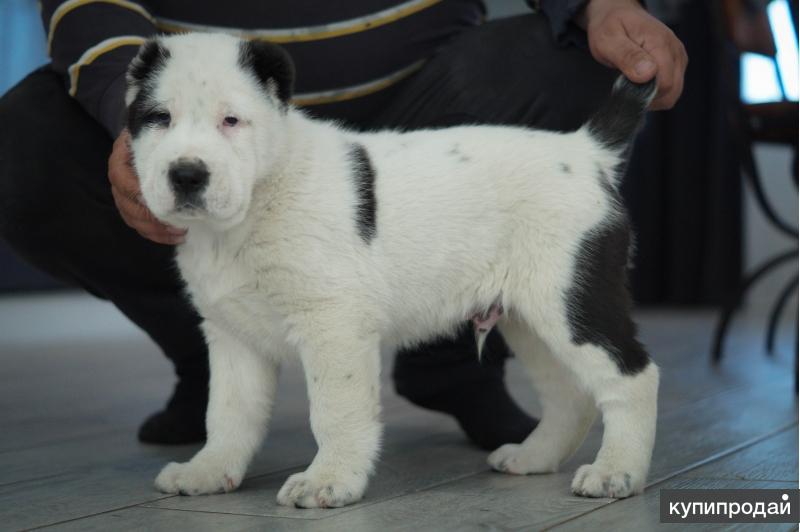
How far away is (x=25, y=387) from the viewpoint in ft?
10.8

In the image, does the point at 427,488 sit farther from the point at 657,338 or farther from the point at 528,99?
the point at 657,338

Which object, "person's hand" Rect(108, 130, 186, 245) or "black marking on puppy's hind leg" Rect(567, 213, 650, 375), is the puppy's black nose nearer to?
"person's hand" Rect(108, 130, 186, 245)

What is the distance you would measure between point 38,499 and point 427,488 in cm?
70

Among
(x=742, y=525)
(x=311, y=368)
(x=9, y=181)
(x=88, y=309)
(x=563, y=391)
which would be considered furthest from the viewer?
(x=88, y=309)

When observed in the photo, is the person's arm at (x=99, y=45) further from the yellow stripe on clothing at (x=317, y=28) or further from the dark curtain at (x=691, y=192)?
the dark curtain at (x=691, y=192)

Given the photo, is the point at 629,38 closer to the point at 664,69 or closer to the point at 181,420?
the point at 664,69

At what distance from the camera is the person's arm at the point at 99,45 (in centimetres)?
202

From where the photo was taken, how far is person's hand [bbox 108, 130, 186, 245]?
5.74 feet

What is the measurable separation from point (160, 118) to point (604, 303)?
0.84 metres

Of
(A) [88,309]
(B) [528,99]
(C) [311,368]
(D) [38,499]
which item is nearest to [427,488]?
(C) [311,368]

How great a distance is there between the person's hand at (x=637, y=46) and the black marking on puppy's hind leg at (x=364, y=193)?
560 mm

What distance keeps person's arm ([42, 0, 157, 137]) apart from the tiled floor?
73cm

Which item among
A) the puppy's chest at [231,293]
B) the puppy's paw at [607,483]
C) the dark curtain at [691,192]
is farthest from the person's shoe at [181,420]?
the dark curtain at [691,192]

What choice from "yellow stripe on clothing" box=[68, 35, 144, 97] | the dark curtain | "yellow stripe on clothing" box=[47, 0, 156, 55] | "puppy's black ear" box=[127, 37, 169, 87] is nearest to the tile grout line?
"puppy's black ear" box=[127, 37, 169, 87]
